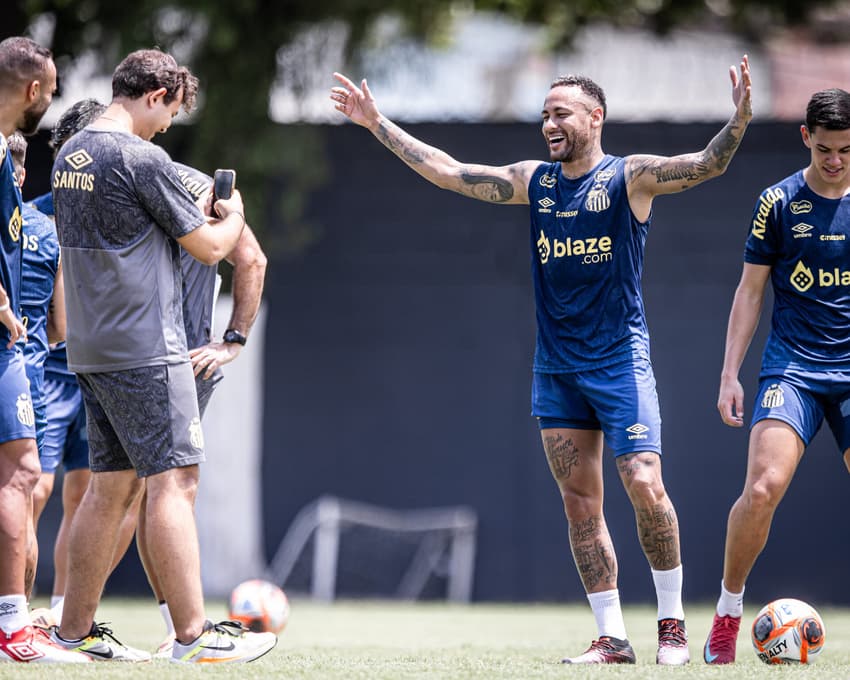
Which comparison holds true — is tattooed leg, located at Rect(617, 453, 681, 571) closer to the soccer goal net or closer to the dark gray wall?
the dark gray wall

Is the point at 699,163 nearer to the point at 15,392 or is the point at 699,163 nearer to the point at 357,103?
the point at 357,103

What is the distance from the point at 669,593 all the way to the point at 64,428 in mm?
3409

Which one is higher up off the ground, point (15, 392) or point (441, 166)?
point (441, 166)

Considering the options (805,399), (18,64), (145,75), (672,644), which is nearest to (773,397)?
(805,399)

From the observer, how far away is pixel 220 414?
10930 mm

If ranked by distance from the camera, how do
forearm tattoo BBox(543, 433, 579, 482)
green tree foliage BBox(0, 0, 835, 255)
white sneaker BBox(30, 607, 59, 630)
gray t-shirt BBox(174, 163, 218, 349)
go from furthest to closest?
green tree foliage BBox(0, 0, 835, 255) → white sneaker BBox(30, 607, 59, 630) → gray t-shirt BBox(174, 163, 218, 349) → forearm tattoo BBox(543, 433, 579, 482)

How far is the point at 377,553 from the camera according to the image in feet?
36.9

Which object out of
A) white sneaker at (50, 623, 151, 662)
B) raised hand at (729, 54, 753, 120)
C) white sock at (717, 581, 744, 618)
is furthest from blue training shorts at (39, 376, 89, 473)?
raised hand at (729, 54, 753, 120)

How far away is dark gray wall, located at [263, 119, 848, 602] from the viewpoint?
10.7m

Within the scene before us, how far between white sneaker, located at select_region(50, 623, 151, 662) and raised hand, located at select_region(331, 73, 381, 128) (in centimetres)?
257

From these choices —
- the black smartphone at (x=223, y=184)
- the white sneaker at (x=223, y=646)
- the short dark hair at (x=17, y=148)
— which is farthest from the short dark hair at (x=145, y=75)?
the white sneaker at (x=223, y=646)

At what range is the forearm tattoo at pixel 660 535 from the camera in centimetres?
517

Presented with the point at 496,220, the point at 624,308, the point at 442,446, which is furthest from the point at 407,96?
the point at 624,308

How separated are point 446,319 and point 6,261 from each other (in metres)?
6.65
